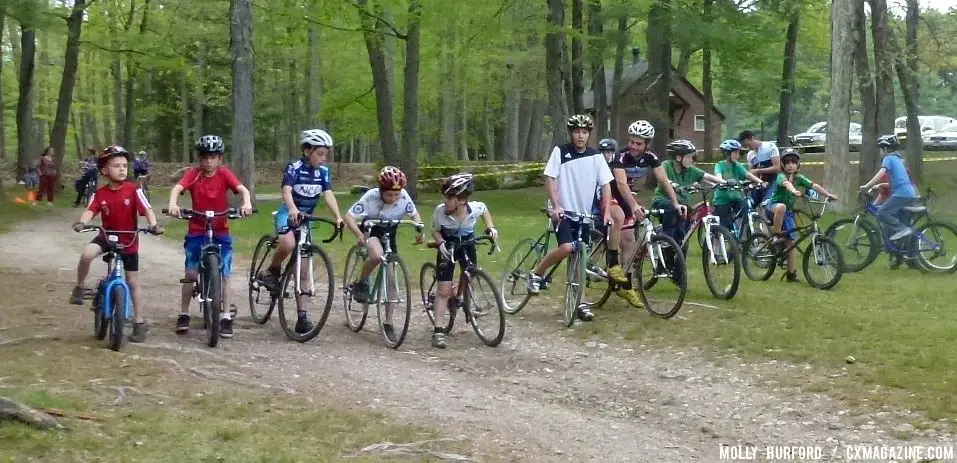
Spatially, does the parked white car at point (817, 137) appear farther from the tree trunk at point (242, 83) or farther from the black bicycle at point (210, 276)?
the black bicycle at point (210, 276)

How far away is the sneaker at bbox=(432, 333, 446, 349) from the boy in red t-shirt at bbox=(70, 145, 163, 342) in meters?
2.66

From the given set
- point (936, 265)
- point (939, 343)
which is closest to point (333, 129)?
point (936, 265)

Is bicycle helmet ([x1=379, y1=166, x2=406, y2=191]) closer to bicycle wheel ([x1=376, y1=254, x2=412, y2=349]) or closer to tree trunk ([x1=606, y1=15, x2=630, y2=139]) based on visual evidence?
bicycle wheel ([x1=376, y1=254, x2=412, y2=349])

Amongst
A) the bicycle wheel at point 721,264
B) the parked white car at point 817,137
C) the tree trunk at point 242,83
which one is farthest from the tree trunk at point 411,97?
the parked white car at point 817,137

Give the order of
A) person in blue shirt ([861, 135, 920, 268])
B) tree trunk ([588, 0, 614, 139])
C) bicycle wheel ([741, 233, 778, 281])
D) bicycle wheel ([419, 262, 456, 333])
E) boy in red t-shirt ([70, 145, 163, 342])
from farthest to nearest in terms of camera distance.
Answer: tree trunk ([588, 0, 614, 139])
person in blue shirt ([861, 135, 920, 268])
bicycle wheel ([741, 233, 778, 281])
bicycle wheel ([419, 262, 456, 333])
boy in red t-shirt ([70, 145, 163, 342])

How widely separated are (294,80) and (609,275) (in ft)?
132

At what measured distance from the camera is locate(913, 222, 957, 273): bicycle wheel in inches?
530

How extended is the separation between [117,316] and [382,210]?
8.29ft

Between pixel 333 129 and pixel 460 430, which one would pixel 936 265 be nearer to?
pixel 460 430

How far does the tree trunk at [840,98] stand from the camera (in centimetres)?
2078

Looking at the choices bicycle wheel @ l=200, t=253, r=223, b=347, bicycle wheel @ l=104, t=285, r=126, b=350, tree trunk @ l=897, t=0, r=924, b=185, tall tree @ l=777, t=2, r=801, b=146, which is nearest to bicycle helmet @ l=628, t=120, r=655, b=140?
bicycle wheel @ l=200, t=253, r=223, b=347

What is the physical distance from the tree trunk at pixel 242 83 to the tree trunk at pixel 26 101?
9841mm

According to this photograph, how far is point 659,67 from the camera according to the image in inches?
1271

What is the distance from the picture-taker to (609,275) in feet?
34.9
